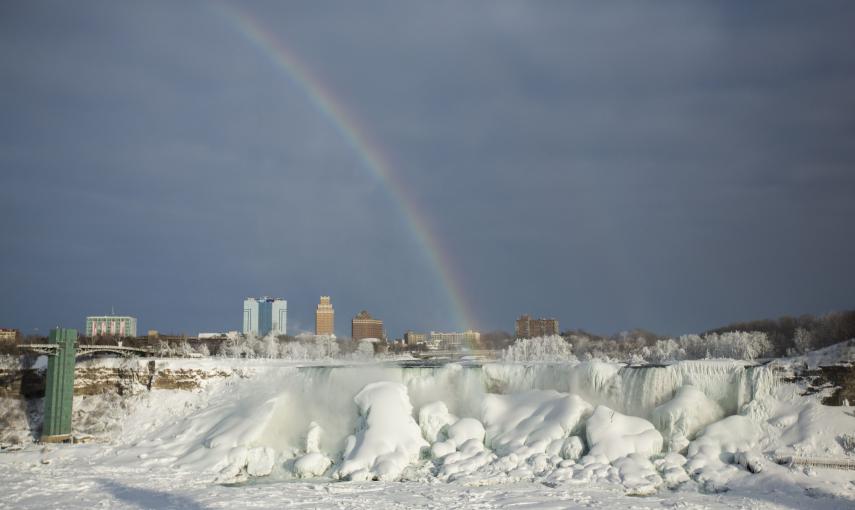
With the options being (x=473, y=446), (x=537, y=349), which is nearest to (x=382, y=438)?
(x=473, y=446)

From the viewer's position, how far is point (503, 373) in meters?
38.1

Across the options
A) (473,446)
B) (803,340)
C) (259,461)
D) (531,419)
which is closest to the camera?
(473,446)

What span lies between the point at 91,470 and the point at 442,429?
16.0m

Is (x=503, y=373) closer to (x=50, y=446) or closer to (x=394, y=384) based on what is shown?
(x=394, y=384)

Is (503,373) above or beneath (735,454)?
above

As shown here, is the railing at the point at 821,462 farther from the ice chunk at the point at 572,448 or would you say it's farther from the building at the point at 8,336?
the building at the point at 8,336

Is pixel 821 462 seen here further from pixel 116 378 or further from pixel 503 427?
pixel 116 378

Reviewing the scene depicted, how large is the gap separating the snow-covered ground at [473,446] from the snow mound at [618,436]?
74 millimetres

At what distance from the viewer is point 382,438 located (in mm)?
32562

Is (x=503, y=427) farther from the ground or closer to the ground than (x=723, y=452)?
farther from the ground

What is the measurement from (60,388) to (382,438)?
70.6 feet

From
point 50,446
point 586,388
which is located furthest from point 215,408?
point 586,388

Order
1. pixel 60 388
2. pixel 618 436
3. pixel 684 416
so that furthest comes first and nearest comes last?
1. pixel 60 388
2. pixel 684 416
3. pixel 618 436

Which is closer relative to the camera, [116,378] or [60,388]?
[60,388]
